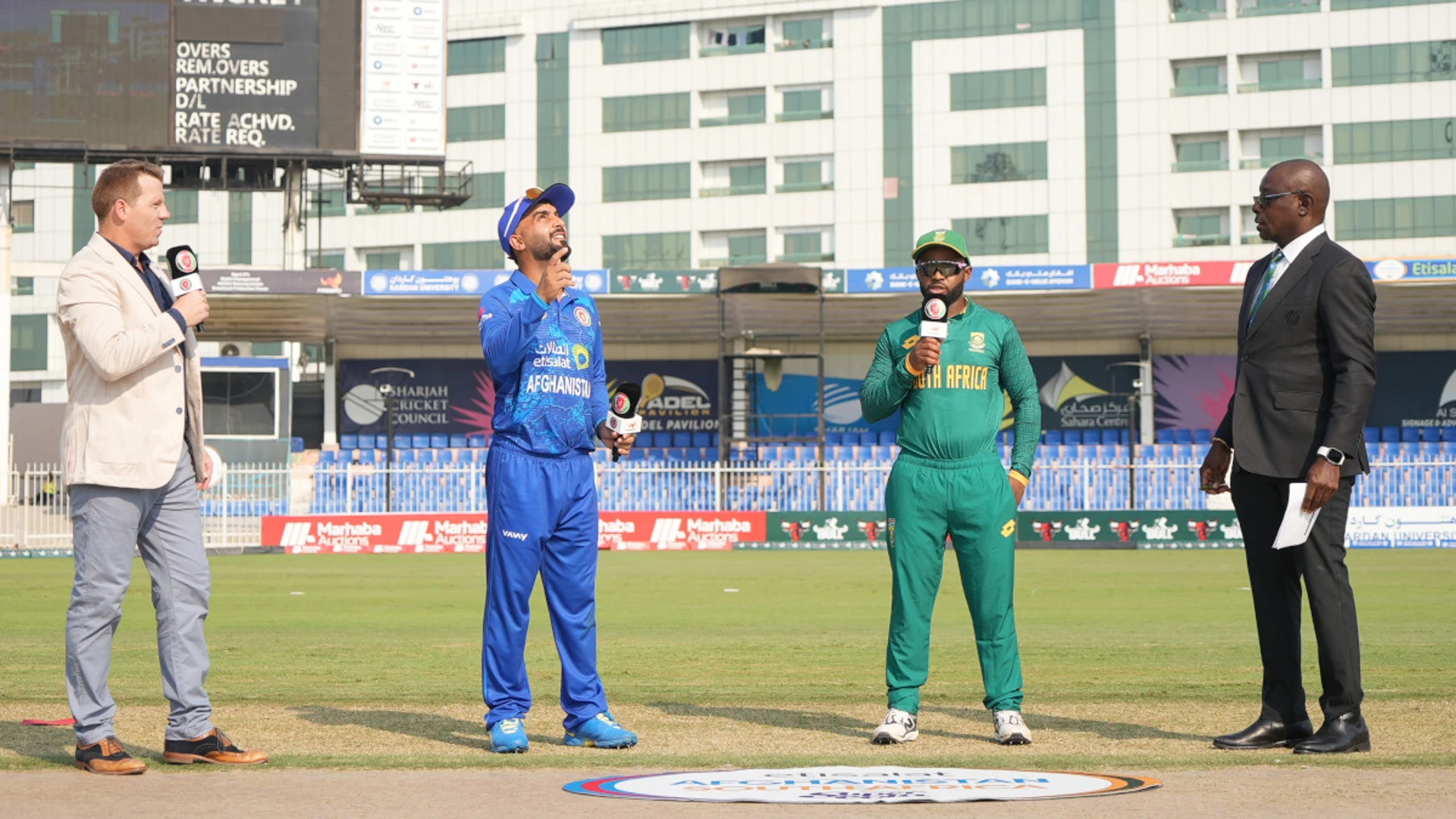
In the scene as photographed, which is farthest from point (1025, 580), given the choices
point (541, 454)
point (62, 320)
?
point (62, 320)

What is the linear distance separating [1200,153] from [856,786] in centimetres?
5282

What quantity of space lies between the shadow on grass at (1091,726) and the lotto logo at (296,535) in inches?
900

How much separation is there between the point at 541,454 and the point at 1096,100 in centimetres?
5132

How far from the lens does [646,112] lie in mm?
59906

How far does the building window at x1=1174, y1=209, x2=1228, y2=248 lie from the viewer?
179 ft

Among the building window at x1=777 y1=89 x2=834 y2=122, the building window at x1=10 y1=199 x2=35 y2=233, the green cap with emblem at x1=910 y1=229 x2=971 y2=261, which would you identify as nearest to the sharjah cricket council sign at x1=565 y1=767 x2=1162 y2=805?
the green cap with emblem at x1=910 y1=229 x2=971 y2=261

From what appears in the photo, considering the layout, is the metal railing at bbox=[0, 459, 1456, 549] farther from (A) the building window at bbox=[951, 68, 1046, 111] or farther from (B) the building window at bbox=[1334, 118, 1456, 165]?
(A) the building window at bbox=[951, 68, 1046, 111]

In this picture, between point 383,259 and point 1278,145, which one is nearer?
point 1278,145

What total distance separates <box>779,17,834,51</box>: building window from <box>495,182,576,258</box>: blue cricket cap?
5271 centimetres

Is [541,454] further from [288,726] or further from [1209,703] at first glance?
[1209,703]

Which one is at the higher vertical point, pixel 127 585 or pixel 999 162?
pixel 999 162

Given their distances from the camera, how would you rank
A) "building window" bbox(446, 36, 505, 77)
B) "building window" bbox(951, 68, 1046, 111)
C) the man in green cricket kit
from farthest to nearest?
"building window" bbox(446, 36, 505, 77), "building window" bbox(951, 68, 1046, 111), the man in green cricket kit

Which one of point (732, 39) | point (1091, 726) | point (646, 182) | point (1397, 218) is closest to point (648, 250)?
point (646, 182)

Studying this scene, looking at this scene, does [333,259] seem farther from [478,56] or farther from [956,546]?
[956,546]
